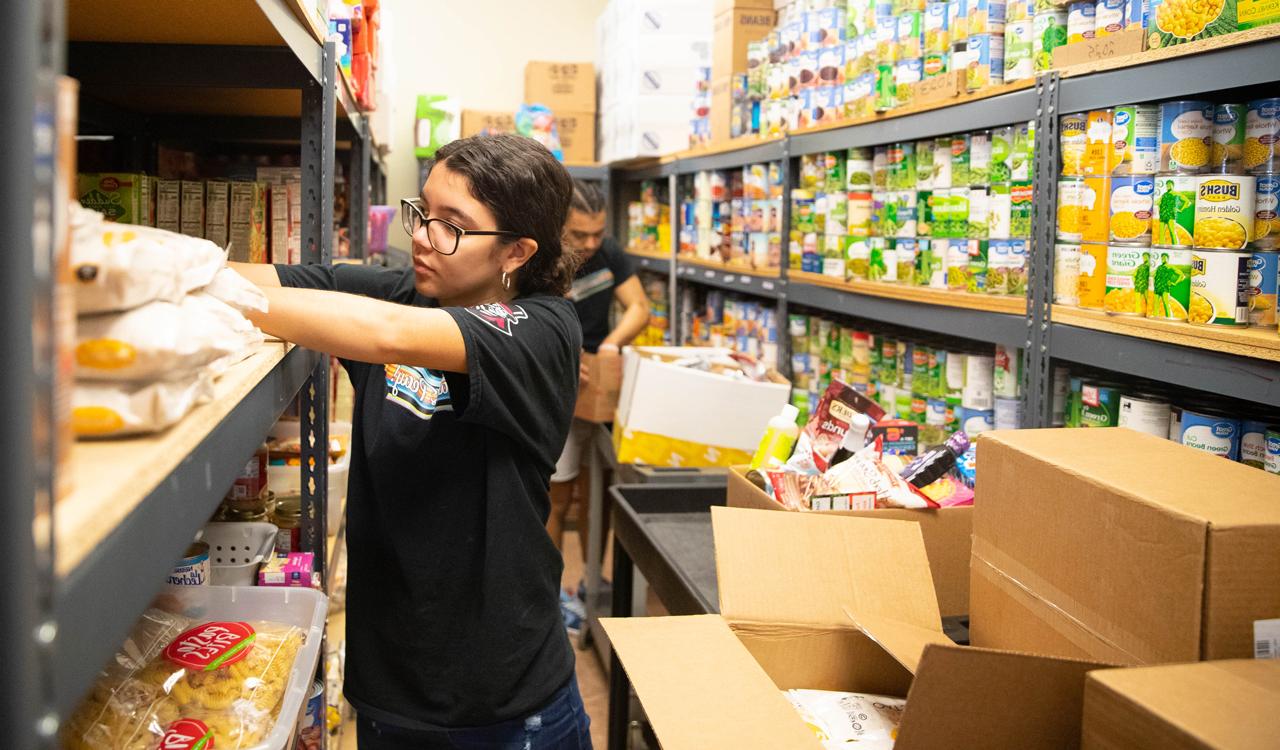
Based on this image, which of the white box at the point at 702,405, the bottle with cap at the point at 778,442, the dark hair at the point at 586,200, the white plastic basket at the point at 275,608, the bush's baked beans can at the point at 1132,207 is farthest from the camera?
the dark hair at the point at 586,200

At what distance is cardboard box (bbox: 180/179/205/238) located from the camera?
1.78m

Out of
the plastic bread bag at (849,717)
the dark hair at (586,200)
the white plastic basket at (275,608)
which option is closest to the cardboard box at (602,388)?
the dark hair at (586,200)

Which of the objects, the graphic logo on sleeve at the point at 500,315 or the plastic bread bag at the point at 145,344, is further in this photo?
the graphic logo on sleeve at the point at 500,315

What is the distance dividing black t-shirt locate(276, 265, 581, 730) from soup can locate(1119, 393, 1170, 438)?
117 cm

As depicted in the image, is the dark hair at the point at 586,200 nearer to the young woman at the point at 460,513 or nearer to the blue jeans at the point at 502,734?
the young woman at the point at 460,513

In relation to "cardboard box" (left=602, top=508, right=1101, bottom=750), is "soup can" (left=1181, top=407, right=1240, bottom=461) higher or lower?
higher

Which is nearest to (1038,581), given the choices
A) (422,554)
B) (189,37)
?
(422,554)

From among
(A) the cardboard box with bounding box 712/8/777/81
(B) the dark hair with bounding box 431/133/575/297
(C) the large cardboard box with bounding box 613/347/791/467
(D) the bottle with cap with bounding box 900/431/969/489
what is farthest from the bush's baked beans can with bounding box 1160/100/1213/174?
(A) the cardboard box with bounding box 712/8/777/81

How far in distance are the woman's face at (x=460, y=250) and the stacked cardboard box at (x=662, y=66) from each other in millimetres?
4058

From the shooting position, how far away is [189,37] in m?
1.43

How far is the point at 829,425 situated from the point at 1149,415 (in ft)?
2.12

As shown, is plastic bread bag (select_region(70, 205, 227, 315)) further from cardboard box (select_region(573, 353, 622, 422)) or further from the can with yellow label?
cardboard box (select_region(573, 353, 622, 422))

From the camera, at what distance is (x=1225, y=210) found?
6.28 feet

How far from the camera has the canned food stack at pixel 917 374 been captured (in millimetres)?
2703
